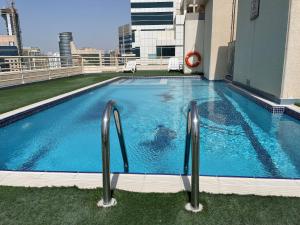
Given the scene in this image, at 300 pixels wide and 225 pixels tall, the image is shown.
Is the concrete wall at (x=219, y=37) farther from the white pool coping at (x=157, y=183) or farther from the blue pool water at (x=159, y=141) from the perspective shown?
the white pool coping at (x=157, y=183)

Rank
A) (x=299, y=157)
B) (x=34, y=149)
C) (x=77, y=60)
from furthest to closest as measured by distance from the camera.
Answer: (x=77, y=60)
(x=34, y=149)
(x=299, y=157)

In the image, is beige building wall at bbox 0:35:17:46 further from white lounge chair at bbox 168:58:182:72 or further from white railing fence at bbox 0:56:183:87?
white lounge chair at bbox 168:58:182:72

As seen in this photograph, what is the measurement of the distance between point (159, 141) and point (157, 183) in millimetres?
2575

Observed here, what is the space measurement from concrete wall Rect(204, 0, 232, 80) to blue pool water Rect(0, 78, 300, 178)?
21.7 ft

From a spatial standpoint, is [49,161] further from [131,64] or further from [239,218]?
[131,64]

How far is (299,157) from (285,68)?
325cm

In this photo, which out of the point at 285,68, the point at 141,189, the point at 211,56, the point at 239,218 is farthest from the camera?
the point at 211,56

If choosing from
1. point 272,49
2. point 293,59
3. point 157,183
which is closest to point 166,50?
point 272,49

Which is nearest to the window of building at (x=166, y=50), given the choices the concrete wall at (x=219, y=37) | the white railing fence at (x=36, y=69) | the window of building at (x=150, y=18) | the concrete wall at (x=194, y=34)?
the white railing fence at (x=36, y=69)

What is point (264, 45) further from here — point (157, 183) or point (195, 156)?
point (195, 156)

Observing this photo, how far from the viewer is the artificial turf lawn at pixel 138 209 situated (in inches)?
86.0

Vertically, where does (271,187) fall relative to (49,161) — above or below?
above

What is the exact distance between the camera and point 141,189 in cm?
266

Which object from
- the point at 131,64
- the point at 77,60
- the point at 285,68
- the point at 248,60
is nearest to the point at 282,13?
the point at 285,68
